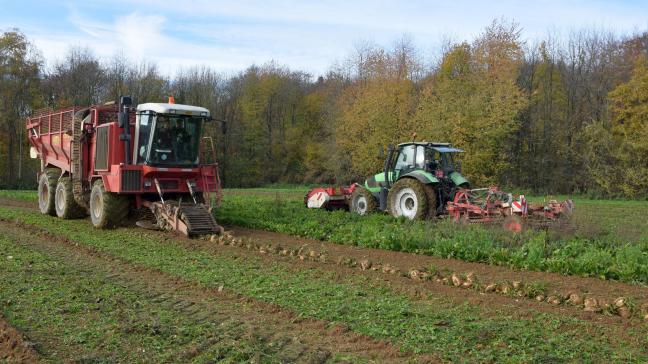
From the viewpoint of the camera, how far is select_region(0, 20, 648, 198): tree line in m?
31.0

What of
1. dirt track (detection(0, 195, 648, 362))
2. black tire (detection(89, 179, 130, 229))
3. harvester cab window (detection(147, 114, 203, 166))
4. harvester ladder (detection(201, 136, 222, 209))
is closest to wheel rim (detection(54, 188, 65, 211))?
black tire (detection(89, 179, 130, 229))

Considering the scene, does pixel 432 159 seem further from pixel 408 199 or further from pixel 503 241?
pixel 503 241

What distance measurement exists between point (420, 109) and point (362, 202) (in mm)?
17603

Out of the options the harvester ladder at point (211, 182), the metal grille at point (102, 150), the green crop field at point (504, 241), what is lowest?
the green crop field at point (504, 241)

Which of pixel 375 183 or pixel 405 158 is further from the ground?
pixel 405 158

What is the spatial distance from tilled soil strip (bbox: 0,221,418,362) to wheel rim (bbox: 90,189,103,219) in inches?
172

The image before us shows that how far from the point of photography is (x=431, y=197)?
14.4m

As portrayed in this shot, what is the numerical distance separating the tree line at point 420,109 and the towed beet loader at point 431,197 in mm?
7645

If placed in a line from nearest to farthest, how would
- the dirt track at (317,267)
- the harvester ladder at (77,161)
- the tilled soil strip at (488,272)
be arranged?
the dirt track at (317,267), the tilled soil strip at (488,272), the harvester ladder at (77,161)

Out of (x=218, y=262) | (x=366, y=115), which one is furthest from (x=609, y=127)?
(x=218, y=262)

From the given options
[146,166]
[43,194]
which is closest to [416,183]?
[146,166]

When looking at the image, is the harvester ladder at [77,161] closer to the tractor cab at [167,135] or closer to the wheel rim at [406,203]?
the tractor cab at [167,135]

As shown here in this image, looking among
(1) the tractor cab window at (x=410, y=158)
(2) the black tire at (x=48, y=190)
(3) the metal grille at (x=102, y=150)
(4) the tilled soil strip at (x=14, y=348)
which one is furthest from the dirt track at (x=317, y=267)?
(2) the black tire at (x=48, y=190)

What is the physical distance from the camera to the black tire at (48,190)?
16.8 m
